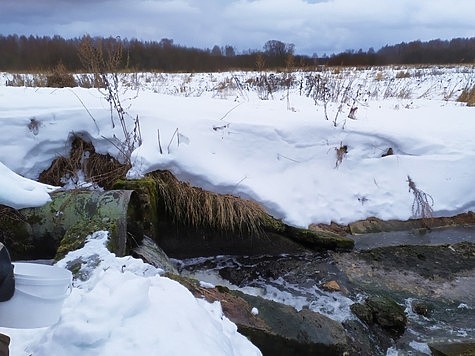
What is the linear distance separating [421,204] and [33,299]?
481cm

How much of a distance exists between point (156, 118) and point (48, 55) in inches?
624

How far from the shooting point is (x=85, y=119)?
16.5 feet

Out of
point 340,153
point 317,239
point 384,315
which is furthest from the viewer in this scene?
point 340,153

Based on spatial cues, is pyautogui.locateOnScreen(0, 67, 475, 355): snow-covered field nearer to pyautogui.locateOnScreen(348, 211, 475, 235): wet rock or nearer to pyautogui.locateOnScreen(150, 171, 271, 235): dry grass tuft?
pyautogui.locateOnScreen(348, 211, 475, 235): wet rock

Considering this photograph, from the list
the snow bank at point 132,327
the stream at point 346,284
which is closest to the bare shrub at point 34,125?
the stream at point 346,284

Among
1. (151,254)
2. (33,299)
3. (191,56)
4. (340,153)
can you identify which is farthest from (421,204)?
(191,56)

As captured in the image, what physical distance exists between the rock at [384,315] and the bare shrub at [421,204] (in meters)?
2.04

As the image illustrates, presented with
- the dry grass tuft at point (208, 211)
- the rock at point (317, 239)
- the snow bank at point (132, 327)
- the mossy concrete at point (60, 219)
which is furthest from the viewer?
the rock at point (317, 239)

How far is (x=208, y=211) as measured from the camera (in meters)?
4.38

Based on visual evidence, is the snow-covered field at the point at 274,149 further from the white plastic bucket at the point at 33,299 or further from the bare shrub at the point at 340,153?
the white plastic bucket at the point at 33,299

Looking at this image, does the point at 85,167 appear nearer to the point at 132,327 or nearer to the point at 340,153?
the point at 340,153

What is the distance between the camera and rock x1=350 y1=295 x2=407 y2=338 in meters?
3.19

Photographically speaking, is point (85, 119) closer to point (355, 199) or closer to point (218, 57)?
point (355, 199)

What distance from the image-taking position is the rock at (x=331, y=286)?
3.76 metres
